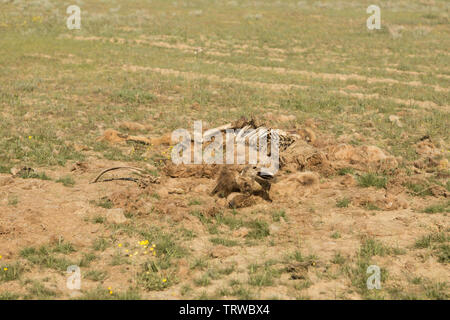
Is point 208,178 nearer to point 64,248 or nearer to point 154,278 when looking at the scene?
point 64,248

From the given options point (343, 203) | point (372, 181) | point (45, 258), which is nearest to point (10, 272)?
point (45, 258)

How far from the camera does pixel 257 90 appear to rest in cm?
1528

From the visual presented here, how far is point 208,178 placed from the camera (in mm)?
8570

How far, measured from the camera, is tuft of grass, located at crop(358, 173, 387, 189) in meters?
8.19

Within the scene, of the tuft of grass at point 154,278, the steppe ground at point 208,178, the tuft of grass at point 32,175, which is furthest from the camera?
the tuft of grass at point 32,175

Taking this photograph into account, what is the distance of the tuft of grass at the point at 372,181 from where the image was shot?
819 centimetres

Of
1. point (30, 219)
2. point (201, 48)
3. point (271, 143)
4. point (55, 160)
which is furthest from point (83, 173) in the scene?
point (201, 48)

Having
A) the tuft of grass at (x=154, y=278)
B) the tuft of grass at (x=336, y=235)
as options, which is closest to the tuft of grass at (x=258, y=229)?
the tuft of grass at (x=336, y=235)

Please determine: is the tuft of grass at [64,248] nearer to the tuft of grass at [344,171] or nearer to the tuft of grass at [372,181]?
the tuft of grass at [372,181]

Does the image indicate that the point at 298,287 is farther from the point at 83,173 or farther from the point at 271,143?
the point at 83,173

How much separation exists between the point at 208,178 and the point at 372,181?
274 centimetres

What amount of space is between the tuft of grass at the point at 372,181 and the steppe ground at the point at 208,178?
0.06m

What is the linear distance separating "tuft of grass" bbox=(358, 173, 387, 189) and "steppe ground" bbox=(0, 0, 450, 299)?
0.06m

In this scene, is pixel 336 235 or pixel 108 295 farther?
pixel 336 235
